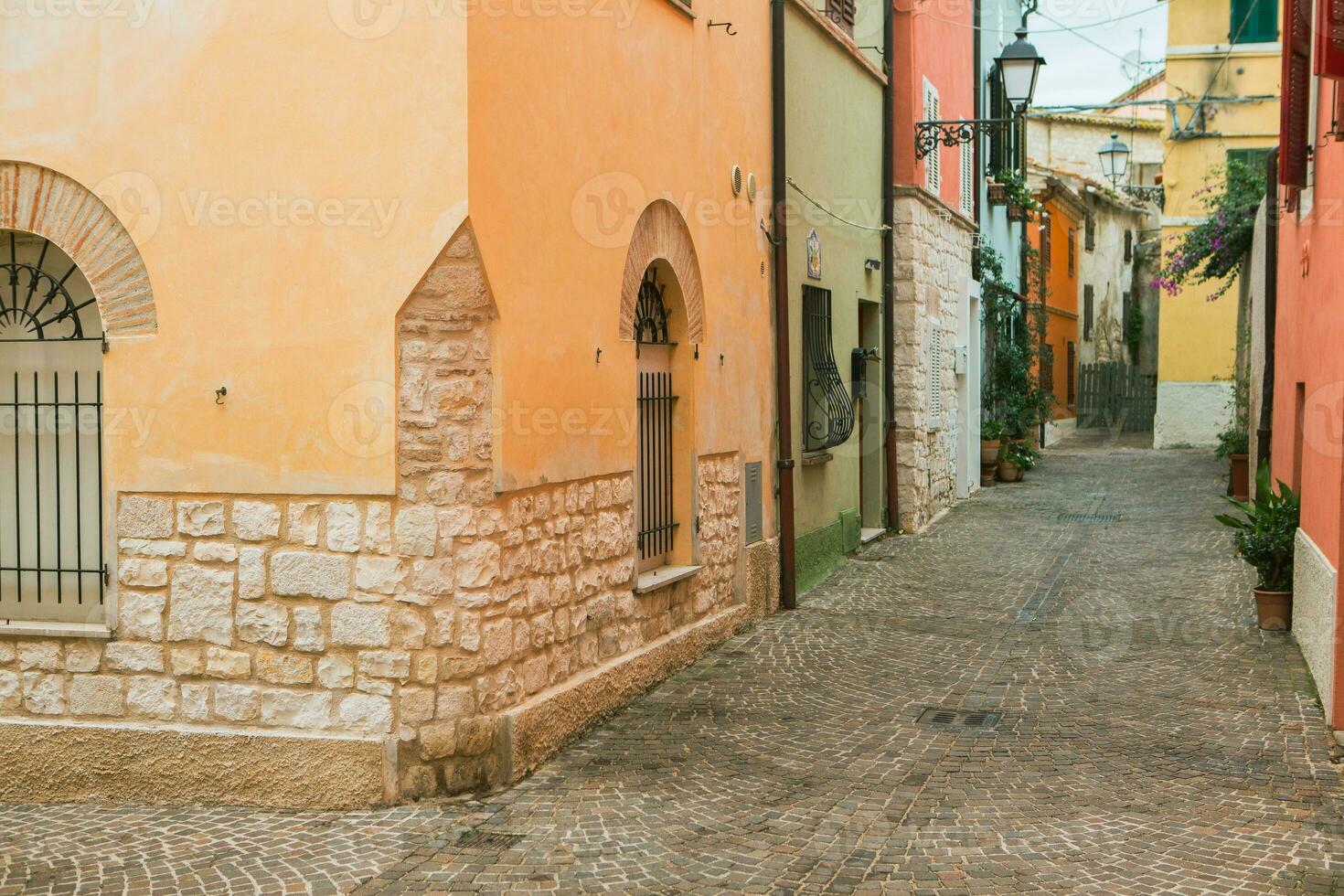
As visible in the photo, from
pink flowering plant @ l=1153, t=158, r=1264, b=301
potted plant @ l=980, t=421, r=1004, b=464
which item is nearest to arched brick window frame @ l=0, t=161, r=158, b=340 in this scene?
potted plant @ l=980, t=421, r=1004, b=464

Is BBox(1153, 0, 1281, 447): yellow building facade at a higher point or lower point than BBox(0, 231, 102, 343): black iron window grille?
higher

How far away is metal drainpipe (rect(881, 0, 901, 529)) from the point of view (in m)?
14.8

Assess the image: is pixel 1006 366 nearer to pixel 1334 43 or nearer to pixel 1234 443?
pixel 1234 443

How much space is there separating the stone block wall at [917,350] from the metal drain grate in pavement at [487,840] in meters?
9.98

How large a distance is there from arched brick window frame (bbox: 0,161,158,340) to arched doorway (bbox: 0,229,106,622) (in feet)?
0.66

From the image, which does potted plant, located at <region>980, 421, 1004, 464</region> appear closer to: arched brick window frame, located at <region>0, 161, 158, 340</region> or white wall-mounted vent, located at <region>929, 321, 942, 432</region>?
white wall-mounted vent, located at <region>929, 321, 942, 432</region>

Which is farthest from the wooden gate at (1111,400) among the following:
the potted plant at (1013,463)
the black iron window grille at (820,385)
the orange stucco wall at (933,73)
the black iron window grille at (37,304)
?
the black iron window grille at (37,304)

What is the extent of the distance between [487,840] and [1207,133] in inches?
885

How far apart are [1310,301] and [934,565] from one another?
4478mm

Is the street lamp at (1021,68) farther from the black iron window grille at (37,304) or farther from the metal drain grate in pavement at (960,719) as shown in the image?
the black iron window grille at (37,304)

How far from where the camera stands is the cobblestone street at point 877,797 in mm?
5262

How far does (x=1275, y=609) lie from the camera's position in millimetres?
9680

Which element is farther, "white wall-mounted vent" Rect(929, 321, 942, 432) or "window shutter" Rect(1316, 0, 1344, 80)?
"white wall-mounted vent" Rect(929, 321, 942, 432)

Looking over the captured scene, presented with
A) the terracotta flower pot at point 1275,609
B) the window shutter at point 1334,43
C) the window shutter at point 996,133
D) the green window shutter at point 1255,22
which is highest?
the green window shutter at point 1255,22
